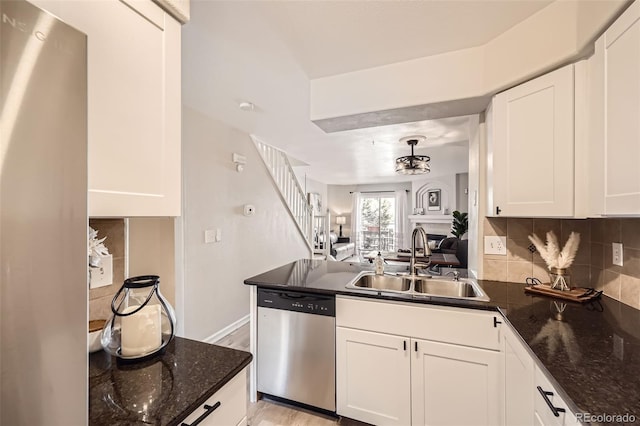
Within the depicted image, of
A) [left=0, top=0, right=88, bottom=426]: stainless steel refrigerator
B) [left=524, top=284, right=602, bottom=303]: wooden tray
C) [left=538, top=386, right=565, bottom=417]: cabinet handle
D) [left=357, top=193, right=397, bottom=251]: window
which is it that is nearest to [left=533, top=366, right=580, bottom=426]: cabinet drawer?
[left=538, top=386, right=565, bottom=417]: cabinet handle

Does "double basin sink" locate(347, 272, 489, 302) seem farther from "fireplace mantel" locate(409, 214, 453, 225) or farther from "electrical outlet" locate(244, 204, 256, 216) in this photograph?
"fireplace mantel" locate(409, 214, 453, 225)

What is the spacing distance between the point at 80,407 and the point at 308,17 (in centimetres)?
176

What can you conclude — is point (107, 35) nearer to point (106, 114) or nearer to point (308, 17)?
point (106, 114)

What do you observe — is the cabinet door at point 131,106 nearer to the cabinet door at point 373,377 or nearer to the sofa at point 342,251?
the cabinet door at point 373,377

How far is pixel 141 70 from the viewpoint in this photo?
90cm

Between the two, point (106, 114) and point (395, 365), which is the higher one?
point (106, 114)

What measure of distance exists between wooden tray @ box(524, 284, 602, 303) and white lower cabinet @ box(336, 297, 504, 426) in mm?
455

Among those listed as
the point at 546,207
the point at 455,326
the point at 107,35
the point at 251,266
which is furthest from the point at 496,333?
the point at 251,266

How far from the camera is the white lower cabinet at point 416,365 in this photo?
61.1 inches

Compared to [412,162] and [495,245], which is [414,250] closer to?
[495,245]

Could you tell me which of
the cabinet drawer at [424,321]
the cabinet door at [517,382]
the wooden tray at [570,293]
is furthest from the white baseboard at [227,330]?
the wooden tray at [570,293]

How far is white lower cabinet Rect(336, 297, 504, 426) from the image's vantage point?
5.09ft

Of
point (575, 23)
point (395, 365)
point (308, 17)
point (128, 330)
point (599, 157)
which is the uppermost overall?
point (308, 17)

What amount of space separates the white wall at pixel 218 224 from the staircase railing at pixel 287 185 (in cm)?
17
